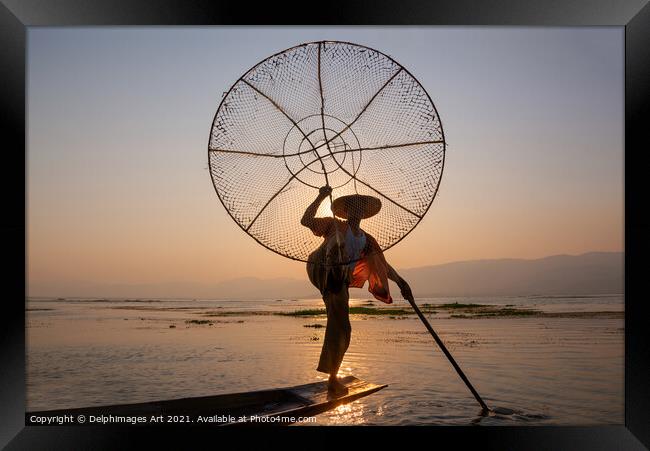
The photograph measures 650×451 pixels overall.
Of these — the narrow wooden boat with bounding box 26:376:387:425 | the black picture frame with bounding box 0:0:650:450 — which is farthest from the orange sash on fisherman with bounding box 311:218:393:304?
the black picture frame with bounding box 0:0:650:450

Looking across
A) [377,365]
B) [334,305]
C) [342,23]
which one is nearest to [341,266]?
[334,305]

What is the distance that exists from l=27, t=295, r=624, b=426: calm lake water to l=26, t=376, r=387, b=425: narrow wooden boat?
0.43 feet

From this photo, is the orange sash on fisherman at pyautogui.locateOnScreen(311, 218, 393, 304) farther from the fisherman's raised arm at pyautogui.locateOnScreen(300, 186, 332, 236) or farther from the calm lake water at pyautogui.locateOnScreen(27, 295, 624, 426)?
the calm lake water at pyautogui.locateOnScreen(27, 295, 624, 426)

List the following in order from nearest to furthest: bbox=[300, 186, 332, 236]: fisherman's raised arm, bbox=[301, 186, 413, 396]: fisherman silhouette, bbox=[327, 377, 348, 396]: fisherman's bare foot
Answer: bbox=[300, 186, 332, 236]: fisherman's raised arm < bbox=[301, 186, 413, 396]: fisherman silhouette < bbox=[327, 377, 348, 396]: fisherman's bare foot

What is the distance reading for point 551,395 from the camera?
5.45 m

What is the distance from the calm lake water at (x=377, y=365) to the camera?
502cm

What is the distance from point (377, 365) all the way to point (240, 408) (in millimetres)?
2617

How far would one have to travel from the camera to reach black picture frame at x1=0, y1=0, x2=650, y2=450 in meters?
3.58

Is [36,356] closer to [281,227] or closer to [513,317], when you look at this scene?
[281,227]

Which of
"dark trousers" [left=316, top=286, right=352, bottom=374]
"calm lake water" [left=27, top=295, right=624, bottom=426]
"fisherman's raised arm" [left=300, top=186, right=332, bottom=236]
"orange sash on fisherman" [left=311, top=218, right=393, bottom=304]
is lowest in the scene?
"calm lake water" [left=27, top=295, right=624, bottom=426]
